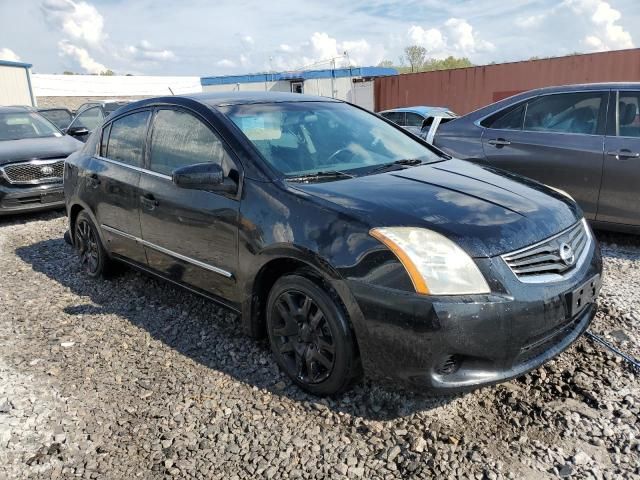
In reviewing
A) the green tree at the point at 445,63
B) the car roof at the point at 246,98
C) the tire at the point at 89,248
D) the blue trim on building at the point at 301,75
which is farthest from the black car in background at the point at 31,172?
the green tree at the point at 445,63

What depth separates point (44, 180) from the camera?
24.2 ft

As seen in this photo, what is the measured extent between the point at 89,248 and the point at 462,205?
372cm

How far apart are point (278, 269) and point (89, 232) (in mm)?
2713

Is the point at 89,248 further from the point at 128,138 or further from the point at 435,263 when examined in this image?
the point at 435,263

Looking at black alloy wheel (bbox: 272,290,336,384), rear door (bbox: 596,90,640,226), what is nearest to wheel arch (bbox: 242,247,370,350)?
black alloy wheel (bbox: 272,290,336,384)

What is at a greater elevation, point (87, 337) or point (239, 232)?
point (239, 232)

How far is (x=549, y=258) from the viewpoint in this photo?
2.55 m

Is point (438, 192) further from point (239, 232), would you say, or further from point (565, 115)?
point (565, 115)

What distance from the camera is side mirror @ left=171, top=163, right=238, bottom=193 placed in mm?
3051

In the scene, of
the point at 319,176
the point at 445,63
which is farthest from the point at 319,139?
the point at 445,63

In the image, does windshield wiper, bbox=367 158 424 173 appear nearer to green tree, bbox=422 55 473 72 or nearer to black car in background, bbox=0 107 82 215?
black car in background, bbox=0 107 82 215

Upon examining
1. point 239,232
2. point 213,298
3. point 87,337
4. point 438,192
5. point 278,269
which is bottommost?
point 87,337

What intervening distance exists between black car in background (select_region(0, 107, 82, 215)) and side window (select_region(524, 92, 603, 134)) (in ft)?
20.5

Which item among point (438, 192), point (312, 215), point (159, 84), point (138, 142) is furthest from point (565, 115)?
Result: point (159, 84)
